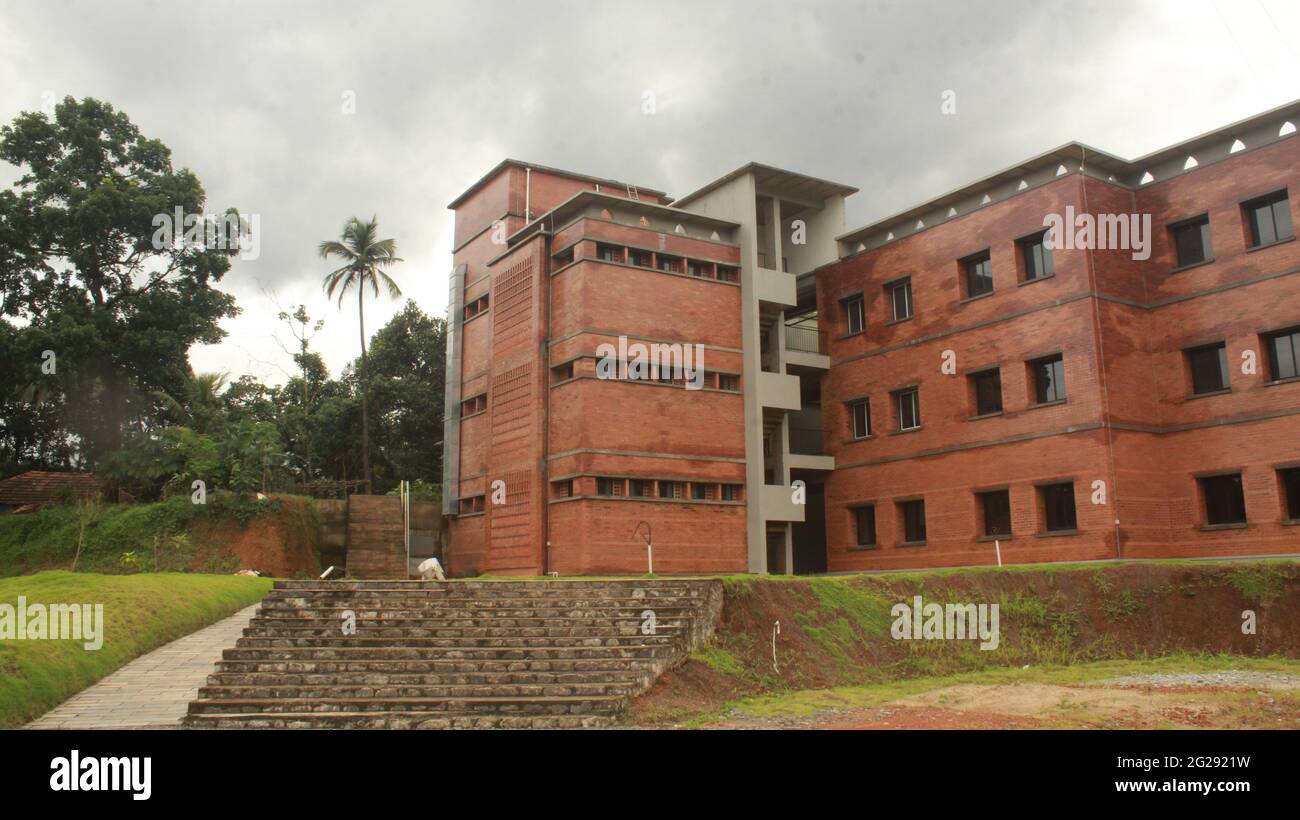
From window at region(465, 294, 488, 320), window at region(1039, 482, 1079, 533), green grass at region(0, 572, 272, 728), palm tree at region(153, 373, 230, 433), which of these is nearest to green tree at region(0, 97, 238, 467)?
palm tree at region(153, 373, 230, 433)

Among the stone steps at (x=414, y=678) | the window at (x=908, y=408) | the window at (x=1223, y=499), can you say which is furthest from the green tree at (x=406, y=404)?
the stone steps at (x=414, y=678)

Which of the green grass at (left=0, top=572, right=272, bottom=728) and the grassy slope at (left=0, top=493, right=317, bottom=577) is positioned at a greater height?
the grassy slope at (left=0, top=493, right=317, bottom=577)

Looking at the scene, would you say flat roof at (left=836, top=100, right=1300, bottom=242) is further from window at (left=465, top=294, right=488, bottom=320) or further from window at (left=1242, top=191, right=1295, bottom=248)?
window at (left=465, top=294, right=488, bottom=320)

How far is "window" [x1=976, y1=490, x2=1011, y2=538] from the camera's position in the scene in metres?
25.3

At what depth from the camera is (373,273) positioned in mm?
40219

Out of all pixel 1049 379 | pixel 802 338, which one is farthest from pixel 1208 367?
pixel 802 338

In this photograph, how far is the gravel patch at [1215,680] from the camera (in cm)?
1391

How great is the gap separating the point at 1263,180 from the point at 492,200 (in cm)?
2214

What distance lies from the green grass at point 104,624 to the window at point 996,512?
1806 cm

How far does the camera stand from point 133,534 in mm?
28266

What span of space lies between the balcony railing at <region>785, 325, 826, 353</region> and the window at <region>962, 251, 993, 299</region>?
5.76 m

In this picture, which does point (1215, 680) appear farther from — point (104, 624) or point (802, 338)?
point (802, 338)

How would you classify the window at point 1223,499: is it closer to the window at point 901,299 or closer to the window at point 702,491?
the window at point 901,299
